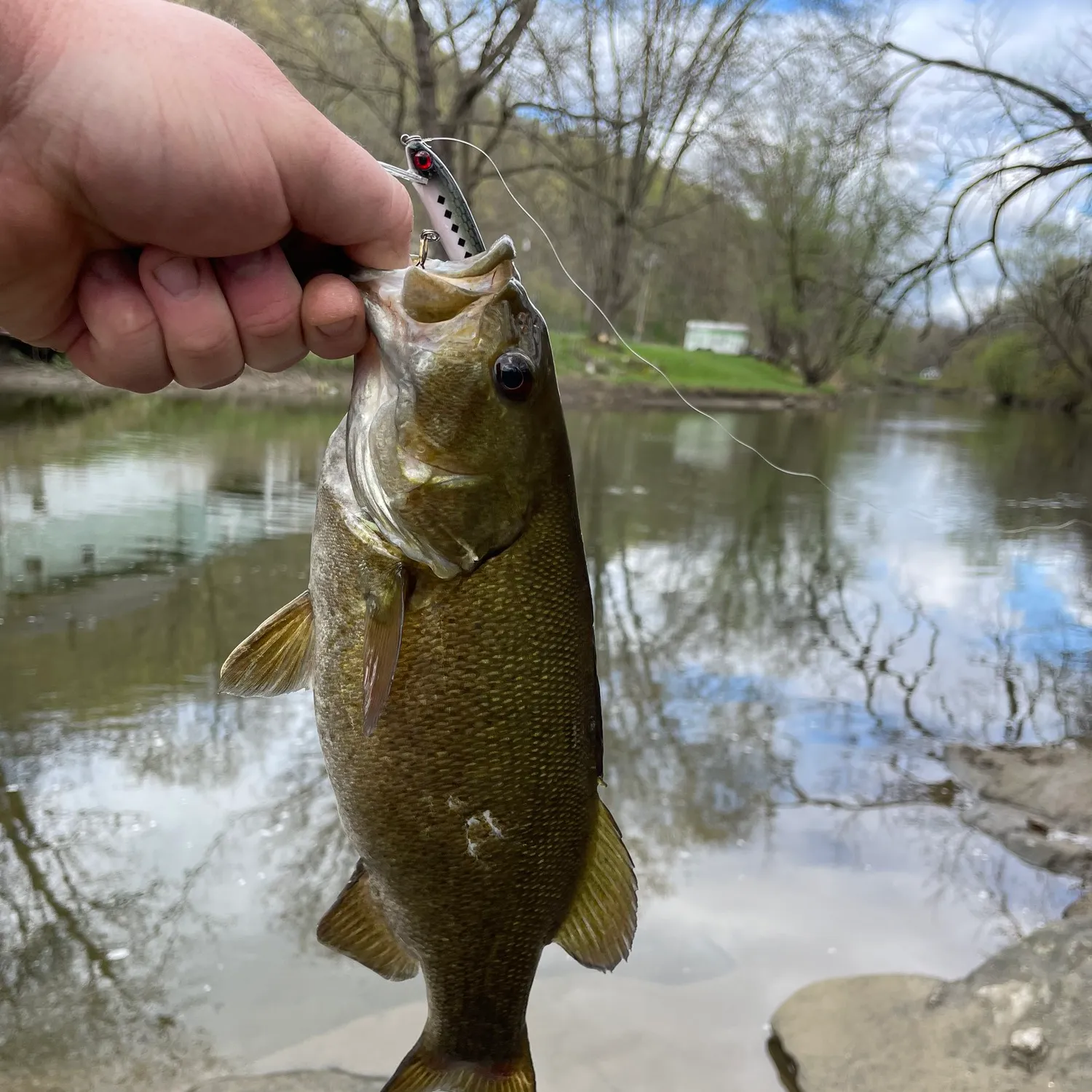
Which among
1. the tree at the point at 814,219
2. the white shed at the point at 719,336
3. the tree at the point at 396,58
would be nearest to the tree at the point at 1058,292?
the tree at the point at 814,219

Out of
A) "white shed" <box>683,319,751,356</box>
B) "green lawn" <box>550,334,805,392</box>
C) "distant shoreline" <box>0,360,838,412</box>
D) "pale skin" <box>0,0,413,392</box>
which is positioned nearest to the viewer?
"pale skin" <box>0,0,413,392</box>

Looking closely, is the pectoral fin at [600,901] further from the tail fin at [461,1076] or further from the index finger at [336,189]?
the index finger at [336,189]

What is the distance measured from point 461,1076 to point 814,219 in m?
40.8

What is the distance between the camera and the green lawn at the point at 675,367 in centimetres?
2933

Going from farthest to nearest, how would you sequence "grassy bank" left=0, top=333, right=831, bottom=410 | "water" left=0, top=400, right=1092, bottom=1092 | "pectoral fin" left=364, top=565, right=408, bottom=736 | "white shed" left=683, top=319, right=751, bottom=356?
"white shed" left=683, top=319, right=751, bottom=356
"grassy bank" left=0, top=333, right=831, bottom=410
"water" left=0, top=400, right=1092, bottom=1092
"pectoral fin" left=364, top=565, right=408, bottom=736

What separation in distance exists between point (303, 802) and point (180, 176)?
3.95 m

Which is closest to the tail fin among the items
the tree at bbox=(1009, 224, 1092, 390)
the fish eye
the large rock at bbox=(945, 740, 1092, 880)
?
the fish eye

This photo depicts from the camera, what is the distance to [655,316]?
60125mm

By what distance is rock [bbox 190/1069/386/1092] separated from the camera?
3012mm

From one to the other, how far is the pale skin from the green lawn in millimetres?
17923

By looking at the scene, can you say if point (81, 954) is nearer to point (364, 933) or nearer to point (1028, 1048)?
point (364, 933)

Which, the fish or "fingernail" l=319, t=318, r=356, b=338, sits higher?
"fingernail" l=319, t=318, r=356, b=338

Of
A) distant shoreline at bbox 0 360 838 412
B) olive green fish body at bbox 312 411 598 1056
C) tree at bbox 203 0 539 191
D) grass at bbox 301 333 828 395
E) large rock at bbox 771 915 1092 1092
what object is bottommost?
large rock at bbox 771 915 1092 1092

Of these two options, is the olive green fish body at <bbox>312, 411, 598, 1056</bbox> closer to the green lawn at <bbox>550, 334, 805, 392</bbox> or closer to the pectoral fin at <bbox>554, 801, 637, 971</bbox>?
the pectoral fin at <bbox>554, 801, 637, 971</bbox>
